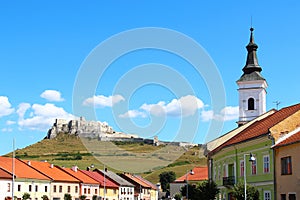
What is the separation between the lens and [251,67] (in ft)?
228

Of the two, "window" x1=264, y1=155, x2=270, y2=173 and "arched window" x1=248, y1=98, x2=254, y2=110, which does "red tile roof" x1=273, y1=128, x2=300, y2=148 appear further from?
"arched window" x1=248, y1=98, x2=254, y2=110

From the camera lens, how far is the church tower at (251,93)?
222ft

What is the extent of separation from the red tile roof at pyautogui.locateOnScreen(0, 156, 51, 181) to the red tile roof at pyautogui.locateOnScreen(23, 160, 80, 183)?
180 centimetres

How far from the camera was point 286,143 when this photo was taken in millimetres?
33469

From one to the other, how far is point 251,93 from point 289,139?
34.8 meters

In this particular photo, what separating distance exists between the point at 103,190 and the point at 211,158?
136ft

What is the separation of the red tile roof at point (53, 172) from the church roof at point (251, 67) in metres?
32.7

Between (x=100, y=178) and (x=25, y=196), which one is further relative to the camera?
(x=100, y=178)

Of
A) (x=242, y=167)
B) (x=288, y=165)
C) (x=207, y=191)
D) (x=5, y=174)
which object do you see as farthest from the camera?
(x=5, y=174)

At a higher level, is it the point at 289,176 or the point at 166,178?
the point at 289,176

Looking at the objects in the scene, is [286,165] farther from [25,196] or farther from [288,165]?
[25,196]

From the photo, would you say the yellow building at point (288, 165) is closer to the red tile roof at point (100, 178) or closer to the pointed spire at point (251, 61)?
the pointed spire at point (251, 61)

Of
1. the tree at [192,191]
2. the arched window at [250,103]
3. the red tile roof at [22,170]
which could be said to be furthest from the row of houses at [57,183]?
the arched window at [250,103]

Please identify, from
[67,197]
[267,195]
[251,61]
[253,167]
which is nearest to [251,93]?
[251,61]
